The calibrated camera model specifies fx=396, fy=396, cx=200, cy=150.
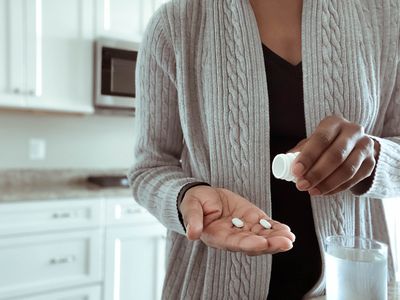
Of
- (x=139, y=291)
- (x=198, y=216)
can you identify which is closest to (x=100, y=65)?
(x=139, y=291)

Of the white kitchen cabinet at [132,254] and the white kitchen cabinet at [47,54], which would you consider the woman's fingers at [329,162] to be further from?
the white kitchen cabinet at [47,54]

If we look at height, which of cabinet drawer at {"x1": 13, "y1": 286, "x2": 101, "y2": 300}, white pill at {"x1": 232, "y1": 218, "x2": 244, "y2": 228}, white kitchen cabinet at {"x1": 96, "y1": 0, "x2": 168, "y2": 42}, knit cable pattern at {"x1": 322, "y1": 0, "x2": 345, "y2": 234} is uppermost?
white kitchen cabinet at {"x1": 96, "y1": 0, "x2": 168, "y2": 42}

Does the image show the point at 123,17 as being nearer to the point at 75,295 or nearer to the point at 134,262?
the point at 134,262

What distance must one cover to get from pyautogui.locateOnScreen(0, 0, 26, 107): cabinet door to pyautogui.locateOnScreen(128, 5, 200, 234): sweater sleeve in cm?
126

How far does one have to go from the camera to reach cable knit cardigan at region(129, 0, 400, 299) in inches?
24.9

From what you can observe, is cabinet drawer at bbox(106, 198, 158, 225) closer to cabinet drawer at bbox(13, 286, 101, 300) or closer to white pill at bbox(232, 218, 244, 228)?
cabinet drawer at bbox(13, 286, 101, 300)

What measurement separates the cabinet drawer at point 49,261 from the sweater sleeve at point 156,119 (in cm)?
107

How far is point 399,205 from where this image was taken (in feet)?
4.76

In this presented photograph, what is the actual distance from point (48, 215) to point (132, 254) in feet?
1.46

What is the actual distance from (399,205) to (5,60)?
1735mm

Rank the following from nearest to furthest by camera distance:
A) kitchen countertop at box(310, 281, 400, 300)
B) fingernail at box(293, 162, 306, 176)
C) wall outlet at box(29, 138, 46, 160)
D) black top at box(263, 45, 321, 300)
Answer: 1. fingernail at box(293, 162, 306, 176)
2. kitchen countertop at box(310, 281, 400, 300)
3. black top at box(263, 45, 321, 300)
4. wall outlet at box(29, 138, 46, 160)

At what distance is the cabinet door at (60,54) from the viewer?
1822 millimetres

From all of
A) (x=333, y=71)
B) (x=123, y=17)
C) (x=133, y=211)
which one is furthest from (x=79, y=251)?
(x=333, y=71)

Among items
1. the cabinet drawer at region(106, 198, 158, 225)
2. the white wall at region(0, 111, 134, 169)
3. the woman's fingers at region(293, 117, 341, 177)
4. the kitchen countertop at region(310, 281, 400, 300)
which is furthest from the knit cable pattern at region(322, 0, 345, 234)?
the white wall at region(0, 111, 134, 169)
